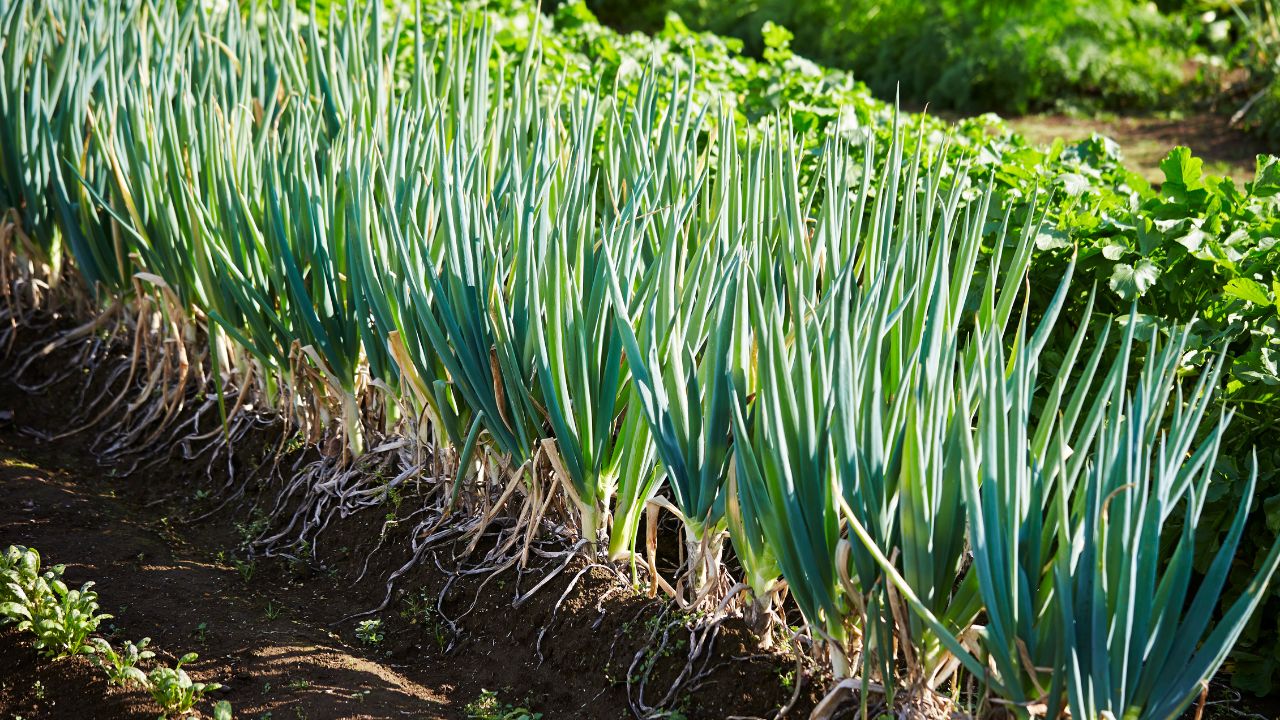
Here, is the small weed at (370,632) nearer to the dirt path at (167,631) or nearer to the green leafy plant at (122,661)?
the dirt path at (167,631)

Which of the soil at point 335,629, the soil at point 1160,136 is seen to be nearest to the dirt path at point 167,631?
the soil at point 335,629

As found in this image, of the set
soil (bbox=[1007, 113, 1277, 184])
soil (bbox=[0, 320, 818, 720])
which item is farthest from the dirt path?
soil (bbox=[1007, 113, 1277, 184])

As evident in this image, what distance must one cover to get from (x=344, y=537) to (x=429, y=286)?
2.05 feet

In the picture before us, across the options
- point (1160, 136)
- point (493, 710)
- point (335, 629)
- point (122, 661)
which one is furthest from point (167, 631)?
point (1160, 136)

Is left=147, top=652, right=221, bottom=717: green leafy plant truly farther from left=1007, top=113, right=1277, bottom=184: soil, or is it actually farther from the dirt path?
left=1007, top=113, right=1277, bottom=184: soil

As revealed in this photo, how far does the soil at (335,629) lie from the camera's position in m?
1.94

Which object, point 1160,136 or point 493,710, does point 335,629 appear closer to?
point 493,710

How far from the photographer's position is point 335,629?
7.40 feet

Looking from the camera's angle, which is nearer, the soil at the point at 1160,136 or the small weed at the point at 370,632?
the small weed at the point at 370,632

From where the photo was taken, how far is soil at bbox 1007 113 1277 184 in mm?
5324

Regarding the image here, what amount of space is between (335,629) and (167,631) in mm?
296

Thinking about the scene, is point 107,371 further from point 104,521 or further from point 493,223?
point 493,223

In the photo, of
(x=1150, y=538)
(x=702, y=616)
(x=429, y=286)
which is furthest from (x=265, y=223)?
(x=1150, y=538)

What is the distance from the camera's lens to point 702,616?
197 centimetres
